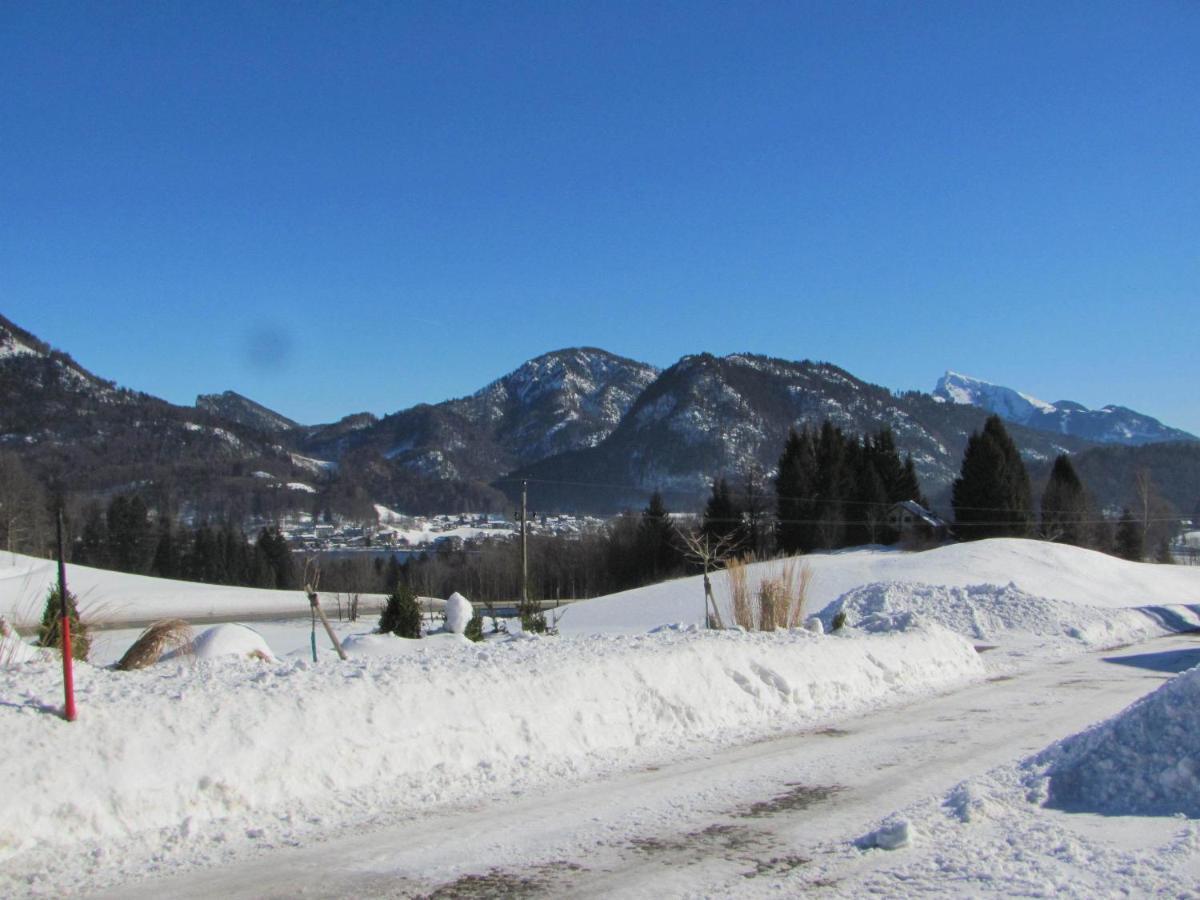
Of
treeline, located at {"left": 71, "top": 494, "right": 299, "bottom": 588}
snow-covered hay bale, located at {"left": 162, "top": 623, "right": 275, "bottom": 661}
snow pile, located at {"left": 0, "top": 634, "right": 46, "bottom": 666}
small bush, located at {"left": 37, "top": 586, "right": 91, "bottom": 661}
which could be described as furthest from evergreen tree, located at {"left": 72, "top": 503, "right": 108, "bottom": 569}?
snow pile, located at {"left": 0, "top": 634, "right": 46, "bottom": 666}

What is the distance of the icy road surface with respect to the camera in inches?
214

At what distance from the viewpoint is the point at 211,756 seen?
7.04 m

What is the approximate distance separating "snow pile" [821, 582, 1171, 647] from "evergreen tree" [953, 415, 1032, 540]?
40.1 m

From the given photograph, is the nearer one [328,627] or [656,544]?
[328,627]

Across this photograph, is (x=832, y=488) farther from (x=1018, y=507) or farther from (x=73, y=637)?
(x=73, y=637)

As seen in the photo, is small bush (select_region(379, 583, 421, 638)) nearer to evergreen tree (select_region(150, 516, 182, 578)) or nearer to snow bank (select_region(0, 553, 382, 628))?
snow bank (select_region(0, 553, 382, 628))

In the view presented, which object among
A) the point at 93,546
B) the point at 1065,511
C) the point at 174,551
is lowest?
the point at 174,551

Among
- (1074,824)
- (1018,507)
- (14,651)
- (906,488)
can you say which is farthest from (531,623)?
(906,488)

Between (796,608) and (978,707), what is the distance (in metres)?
5.93

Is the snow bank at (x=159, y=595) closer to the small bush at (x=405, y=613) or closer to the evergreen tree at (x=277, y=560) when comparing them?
the evergreen tree at (x=277, y=560)

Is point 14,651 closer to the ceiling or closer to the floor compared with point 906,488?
closer to the floor

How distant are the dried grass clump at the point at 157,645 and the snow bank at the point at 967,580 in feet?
75.0

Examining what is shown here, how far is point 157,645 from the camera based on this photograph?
11.7 meters

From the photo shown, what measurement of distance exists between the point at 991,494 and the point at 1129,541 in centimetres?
1354
